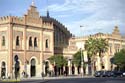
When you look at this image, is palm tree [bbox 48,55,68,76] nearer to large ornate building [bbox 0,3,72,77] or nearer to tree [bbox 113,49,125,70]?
large ornate building [bbox 0,3,72,77]

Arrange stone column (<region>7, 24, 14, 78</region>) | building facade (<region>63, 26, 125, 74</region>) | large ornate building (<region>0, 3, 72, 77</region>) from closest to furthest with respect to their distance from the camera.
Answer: stone column (<region>7, 24, 14, 78</region>) → large ornate building (<region>0, 3, 72, 77</region>) → building facade (<region>63, 26, 125, 74</region>)

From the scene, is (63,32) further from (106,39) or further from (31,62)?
(31,62)

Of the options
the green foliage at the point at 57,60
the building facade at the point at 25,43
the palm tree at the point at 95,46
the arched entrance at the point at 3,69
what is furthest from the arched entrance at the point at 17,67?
the palm tree at the point at 95,46

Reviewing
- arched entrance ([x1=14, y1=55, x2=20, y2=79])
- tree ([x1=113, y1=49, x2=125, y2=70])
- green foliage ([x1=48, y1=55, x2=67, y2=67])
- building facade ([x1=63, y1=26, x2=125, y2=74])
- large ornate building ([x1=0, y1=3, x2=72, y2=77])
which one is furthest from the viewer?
building facade ([x1=63, y1=26, x2=125, y2=74])

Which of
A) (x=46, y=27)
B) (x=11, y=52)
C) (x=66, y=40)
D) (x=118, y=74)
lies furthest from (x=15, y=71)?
(x=66, y=40)

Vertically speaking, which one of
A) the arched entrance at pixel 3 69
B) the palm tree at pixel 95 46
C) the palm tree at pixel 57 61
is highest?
the palm tree at pixel 95 46

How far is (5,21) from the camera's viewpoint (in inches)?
3115

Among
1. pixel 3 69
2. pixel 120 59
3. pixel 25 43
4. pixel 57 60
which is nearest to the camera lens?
pixel 3 69

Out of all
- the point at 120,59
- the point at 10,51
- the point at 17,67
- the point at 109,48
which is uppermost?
the point at 109,48

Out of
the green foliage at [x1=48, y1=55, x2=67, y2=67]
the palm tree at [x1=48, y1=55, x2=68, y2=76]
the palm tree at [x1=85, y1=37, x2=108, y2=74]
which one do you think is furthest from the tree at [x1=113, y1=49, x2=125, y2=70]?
the green foliage at [x1=48, y1=55, x2=67, y2=67]

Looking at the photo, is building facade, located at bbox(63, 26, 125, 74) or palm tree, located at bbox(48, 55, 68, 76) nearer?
palm tree, located at bbox(48, 55, 68, 76)

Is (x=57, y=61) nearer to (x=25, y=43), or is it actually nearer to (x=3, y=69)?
(x=25, y=43)

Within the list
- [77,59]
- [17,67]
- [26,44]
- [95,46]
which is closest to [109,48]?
[95,46]

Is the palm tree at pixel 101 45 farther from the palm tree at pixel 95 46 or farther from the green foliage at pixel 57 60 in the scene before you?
the green foliage at pixel 57 60
